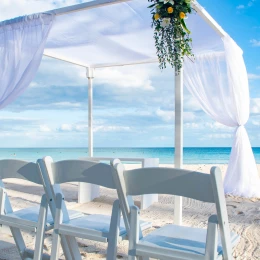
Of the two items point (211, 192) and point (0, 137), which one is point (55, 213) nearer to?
point (211, 192)

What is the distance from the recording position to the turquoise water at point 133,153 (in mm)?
24766

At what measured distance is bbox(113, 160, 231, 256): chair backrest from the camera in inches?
52.6

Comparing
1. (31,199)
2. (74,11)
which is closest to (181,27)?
(74,11)

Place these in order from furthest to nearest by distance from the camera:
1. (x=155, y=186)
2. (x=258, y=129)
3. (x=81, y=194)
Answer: (x=258, y=129) < (x=81, y=194) < (x=155, y=186)

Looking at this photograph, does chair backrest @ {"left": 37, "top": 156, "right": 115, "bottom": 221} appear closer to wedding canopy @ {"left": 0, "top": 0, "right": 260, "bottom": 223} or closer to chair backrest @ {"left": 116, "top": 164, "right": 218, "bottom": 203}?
chair backrest @ {"left": 116, "top": 164, "right": 218, "bottom": 203}

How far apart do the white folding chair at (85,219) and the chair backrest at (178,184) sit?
0.08 metres

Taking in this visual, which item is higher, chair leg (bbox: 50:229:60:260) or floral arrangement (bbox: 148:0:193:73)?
floral arrangement (bbox: 148:0:193:73)

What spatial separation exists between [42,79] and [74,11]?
23951 millimetres

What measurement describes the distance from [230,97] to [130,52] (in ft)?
5.04

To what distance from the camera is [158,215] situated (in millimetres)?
4105

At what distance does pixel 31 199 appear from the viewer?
498cm

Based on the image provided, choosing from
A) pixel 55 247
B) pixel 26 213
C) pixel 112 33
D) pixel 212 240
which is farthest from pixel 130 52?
pixel 212 240

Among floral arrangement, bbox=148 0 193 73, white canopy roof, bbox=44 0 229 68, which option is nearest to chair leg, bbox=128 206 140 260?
floral arrangement, bbox=148 0 193 73

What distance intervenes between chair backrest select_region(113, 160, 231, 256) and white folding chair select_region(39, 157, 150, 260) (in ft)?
0.25
